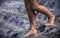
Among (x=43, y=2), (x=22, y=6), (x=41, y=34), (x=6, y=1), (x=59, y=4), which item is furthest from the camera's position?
(x=6, y=1)

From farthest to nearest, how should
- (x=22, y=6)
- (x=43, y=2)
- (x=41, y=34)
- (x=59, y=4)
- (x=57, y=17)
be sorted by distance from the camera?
(x=22, y=6) → (x=43, y=2) → (x=59, y=4) → (x=57, y=17) → (x=41, y=34)

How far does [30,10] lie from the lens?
238 centimetres

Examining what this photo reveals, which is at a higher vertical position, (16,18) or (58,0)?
(58,0)

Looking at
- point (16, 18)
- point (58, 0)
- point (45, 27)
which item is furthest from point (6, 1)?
point (45, 27)

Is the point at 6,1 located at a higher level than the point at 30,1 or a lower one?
lower

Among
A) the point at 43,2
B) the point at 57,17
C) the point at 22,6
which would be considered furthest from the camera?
the point at 22,6

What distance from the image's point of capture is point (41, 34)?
2.58 meters

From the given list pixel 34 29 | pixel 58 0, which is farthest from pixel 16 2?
pixel 34 29

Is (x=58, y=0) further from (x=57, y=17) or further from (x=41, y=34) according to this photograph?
(x=41, y=34)

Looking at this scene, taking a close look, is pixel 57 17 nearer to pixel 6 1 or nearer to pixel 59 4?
pixel 59 4

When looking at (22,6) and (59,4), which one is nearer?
(59,4)

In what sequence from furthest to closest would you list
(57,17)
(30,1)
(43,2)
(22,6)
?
(22,6)
(43,2)
(57,17)
(30,1)

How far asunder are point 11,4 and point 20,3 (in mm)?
185

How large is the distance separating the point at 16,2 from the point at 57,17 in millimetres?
1214
